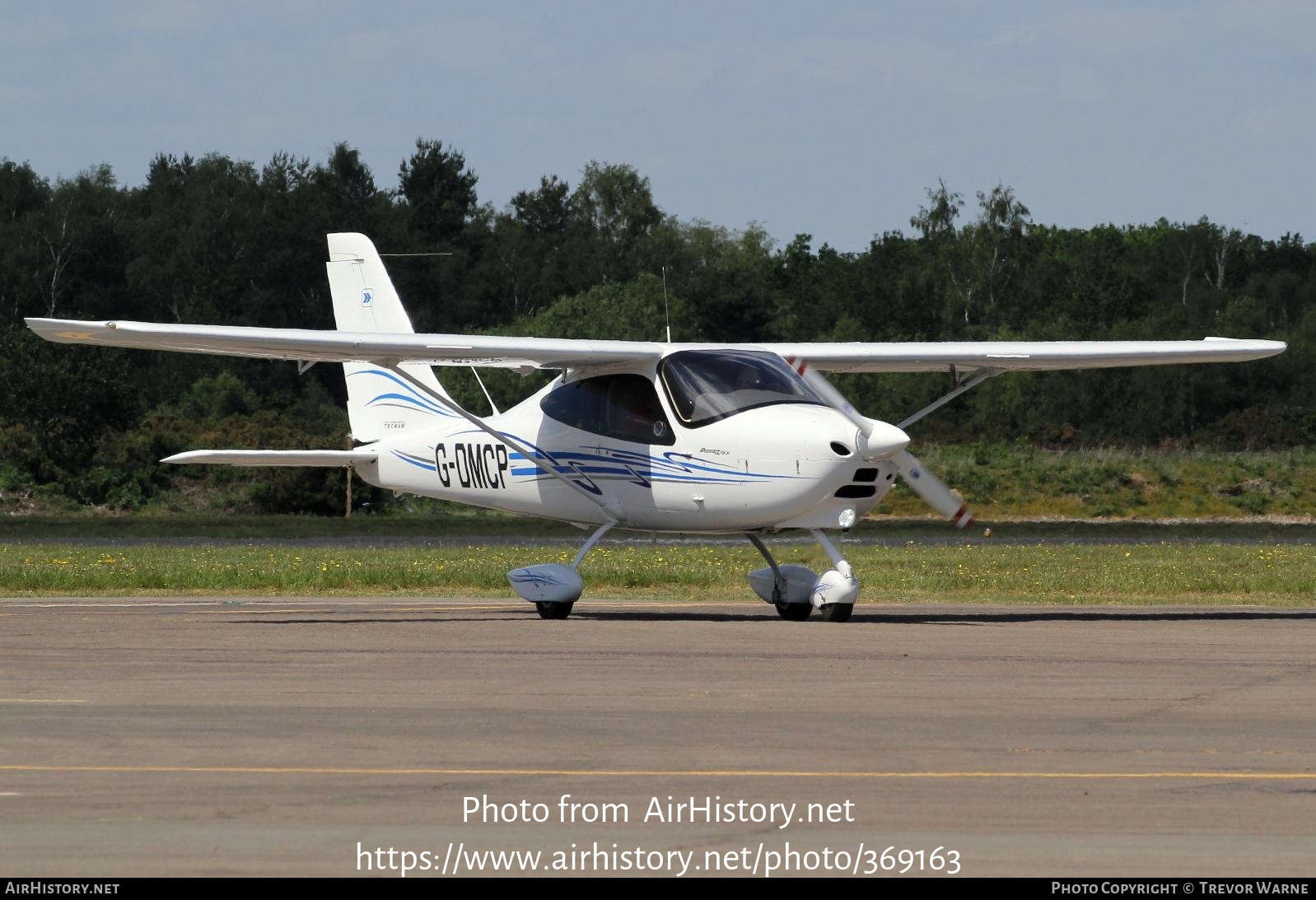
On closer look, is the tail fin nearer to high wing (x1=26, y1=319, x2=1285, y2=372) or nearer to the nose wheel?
high wing (x1=26, y1=319, x2=1285, y2=372)

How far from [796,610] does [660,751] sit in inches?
339

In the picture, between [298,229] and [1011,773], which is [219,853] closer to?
[1011,773]

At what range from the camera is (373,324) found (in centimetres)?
2009

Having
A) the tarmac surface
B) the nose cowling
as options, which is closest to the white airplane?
the nose cowling

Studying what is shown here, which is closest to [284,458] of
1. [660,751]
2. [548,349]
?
[548,349]

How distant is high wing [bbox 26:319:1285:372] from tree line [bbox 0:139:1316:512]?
30.1 meters

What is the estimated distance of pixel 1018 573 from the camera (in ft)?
76.4

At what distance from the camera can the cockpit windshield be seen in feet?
52.6

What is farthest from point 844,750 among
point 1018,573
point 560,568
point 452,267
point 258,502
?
point 452,267

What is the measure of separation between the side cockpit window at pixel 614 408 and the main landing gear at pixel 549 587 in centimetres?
124

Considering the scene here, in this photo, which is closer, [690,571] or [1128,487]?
[690,571]

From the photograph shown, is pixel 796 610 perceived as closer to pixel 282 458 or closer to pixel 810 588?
pixel 810 588

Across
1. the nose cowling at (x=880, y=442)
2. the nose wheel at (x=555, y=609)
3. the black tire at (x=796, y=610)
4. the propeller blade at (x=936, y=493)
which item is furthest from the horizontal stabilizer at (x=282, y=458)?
the propeller blade at (x=936, y=493)
